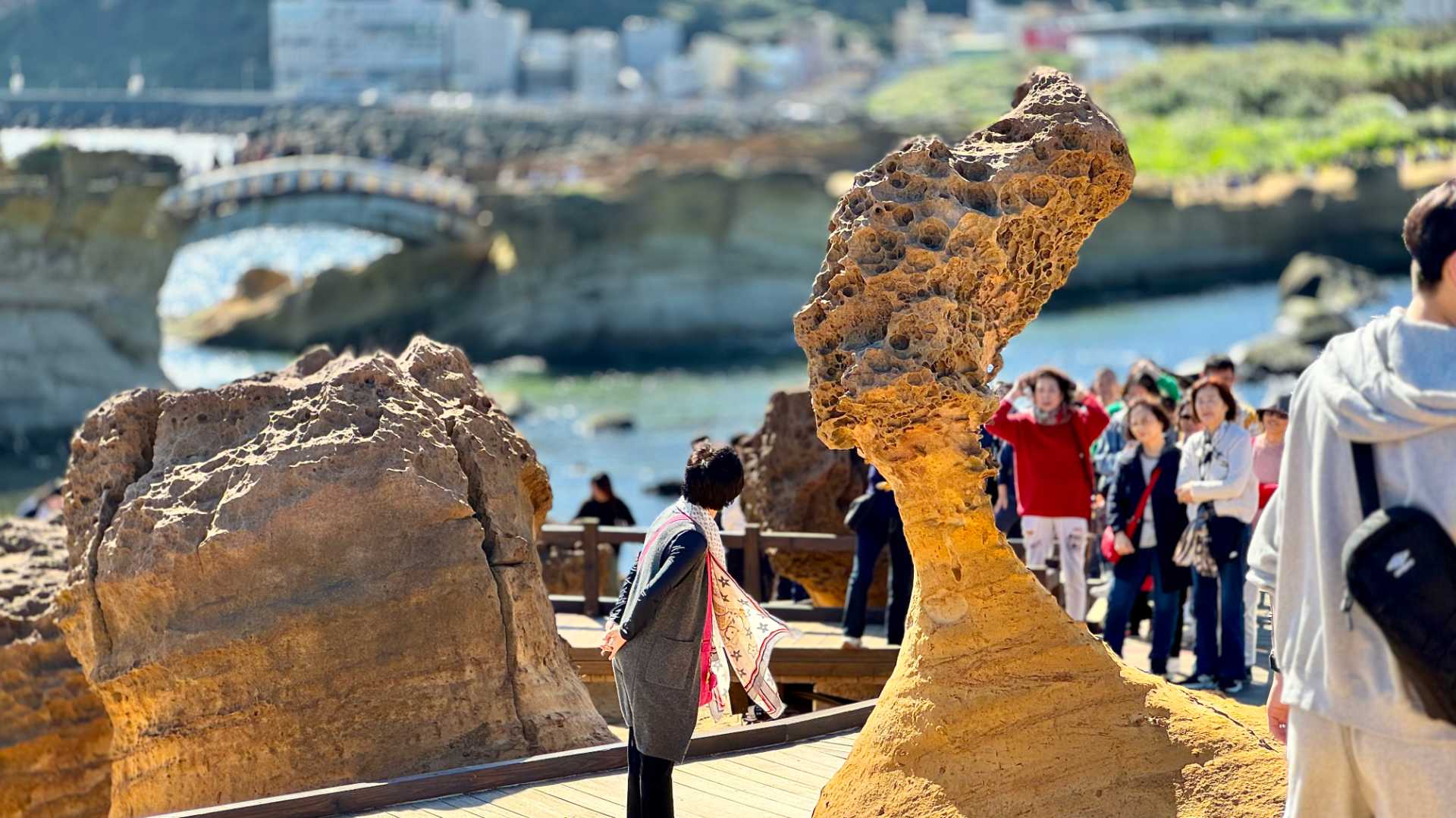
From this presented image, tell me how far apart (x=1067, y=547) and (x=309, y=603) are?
2.87 m

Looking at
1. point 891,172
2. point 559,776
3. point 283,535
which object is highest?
point 891,172

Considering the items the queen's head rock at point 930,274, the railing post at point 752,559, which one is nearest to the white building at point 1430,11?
the railing post at point 752,559

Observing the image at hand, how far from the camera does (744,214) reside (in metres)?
37.6

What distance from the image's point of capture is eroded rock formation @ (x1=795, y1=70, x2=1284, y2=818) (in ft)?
15.2

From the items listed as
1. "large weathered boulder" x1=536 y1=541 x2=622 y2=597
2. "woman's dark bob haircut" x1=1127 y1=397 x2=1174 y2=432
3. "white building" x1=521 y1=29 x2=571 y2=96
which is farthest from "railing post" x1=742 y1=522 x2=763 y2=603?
"white building" x1=521 y1=29 x2=571 y2=96

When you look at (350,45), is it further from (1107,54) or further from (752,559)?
(752,559)

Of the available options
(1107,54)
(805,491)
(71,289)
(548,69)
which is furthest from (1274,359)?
(548,69)

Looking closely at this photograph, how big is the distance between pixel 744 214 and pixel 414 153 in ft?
88.5

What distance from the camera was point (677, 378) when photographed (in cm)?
3544

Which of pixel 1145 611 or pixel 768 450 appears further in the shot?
pixel 768 450

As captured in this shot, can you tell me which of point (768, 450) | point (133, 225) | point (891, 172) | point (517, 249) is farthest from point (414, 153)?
point (891, 172)

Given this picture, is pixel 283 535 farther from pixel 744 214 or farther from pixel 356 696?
pixel 744 214

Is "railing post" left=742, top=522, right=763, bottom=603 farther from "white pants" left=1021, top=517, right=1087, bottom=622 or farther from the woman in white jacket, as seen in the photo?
the woman in white jacket

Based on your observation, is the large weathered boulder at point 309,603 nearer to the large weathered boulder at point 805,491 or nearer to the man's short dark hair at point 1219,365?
the large weathered boulder at point 805,491
